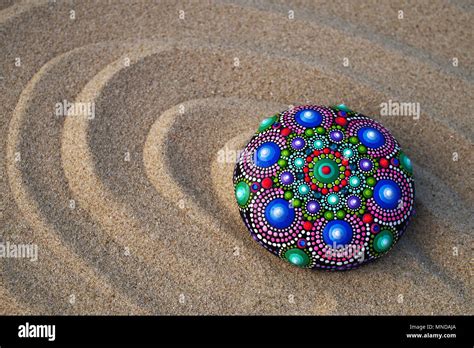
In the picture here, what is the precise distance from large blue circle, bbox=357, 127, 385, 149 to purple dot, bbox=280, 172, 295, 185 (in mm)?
430

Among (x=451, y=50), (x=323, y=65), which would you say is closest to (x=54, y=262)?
(x=323, y=65)

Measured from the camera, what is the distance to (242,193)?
3090 mm

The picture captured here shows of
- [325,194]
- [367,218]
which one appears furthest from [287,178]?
[367,218]

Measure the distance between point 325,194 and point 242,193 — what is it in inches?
16.8

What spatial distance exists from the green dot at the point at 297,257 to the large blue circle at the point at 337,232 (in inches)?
5.3

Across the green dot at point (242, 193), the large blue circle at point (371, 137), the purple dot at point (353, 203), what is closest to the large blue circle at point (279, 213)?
the green dot at point (242, 193)

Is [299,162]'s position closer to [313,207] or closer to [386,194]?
[313,207]

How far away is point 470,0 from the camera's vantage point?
4254mm

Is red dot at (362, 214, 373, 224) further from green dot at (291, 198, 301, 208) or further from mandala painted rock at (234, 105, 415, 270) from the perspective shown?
green dot at (291, 198, 301, 208)

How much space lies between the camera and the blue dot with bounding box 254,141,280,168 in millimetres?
3068

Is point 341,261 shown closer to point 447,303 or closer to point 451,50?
point 447,303

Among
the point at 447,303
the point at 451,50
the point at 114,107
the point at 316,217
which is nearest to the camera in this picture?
the point at 316,217

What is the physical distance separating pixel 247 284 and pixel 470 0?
2645 millimetres

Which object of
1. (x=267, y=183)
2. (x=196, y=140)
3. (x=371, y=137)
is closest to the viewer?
(x=267, y=183)
